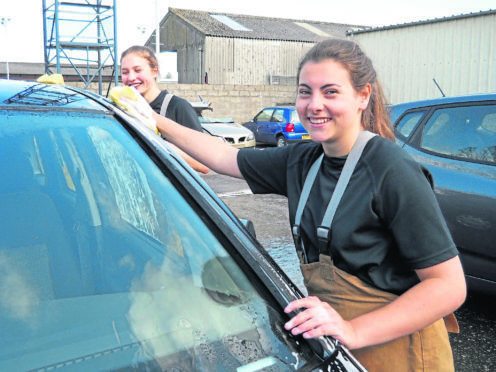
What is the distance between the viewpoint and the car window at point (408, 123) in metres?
4.00

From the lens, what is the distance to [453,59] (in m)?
15.9

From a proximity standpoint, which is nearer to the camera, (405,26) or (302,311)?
(302,311)

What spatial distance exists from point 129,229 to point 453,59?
52.8 ft

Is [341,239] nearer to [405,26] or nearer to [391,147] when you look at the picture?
[391,147]

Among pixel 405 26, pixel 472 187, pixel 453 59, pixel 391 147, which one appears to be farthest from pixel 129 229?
pixel 405 26

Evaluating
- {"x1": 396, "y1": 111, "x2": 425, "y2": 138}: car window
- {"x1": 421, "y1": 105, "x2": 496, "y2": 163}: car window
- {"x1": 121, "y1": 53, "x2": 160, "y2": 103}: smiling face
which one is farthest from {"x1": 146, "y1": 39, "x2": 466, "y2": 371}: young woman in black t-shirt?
{"x1": 396, "y1": 111, "x2": 425, "y2": 138}: car window

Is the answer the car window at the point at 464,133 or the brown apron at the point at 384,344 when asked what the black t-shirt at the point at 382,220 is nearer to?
the brown apron at the point at 384,344

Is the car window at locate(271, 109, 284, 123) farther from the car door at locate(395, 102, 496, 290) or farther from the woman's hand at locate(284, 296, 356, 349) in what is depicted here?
the woman's hand at locate(284, 296, 356, 349)

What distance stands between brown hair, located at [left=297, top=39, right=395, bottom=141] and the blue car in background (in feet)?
43.5

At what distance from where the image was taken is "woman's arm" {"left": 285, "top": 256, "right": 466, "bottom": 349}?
1.29 metres

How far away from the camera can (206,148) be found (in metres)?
2.02

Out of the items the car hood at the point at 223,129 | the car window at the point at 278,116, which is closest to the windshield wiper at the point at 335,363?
the car hood at the point at 223,129

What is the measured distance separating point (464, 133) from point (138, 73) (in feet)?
7.23

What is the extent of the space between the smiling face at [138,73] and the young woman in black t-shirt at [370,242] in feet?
6.69
